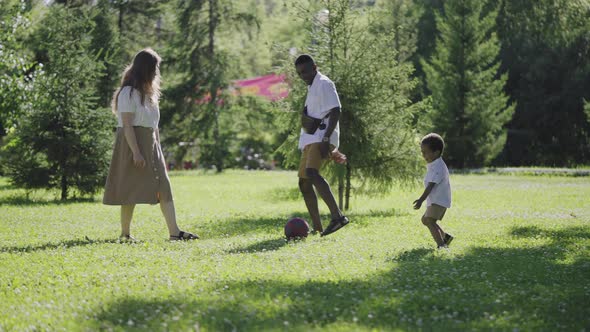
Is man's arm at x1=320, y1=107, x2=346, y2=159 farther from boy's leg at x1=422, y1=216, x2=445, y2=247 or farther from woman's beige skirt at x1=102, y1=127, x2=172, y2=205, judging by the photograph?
woman's beige skirt at x1=102, y1=127, x2=172, y2=205

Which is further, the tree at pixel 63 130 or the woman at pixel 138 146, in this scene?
the tree at pixel 63 130

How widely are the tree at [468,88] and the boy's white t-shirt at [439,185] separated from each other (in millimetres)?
26693

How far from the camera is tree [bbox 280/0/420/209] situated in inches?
601

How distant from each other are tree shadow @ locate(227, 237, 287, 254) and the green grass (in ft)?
0.09

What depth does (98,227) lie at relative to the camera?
12.8 m

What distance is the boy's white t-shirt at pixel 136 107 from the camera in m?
10.1

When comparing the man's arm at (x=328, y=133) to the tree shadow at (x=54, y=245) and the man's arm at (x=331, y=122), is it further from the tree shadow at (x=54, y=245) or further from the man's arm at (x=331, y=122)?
the tree shadow at (x=54, y=245)

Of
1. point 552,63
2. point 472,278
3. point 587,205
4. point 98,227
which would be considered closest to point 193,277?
point 472,278

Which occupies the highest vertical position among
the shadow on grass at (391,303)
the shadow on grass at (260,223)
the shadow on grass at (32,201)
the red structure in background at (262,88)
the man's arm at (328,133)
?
the red structure in background at (262,88)

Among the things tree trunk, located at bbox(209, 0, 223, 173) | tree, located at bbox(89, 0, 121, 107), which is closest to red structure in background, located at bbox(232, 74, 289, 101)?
tree trunk, located at bbox(209, 0, 223, 173)

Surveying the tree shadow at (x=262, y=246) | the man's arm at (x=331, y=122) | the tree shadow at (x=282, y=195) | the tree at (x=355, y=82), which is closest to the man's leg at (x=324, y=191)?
the man's arm at (x=331, y=122)

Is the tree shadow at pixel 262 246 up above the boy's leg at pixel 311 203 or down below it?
below

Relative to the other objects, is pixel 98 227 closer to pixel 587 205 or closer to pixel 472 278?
pixel 472 278

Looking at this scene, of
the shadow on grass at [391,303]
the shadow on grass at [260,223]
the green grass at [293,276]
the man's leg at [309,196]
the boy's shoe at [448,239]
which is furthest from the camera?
the shadow on grass at [260,223]
